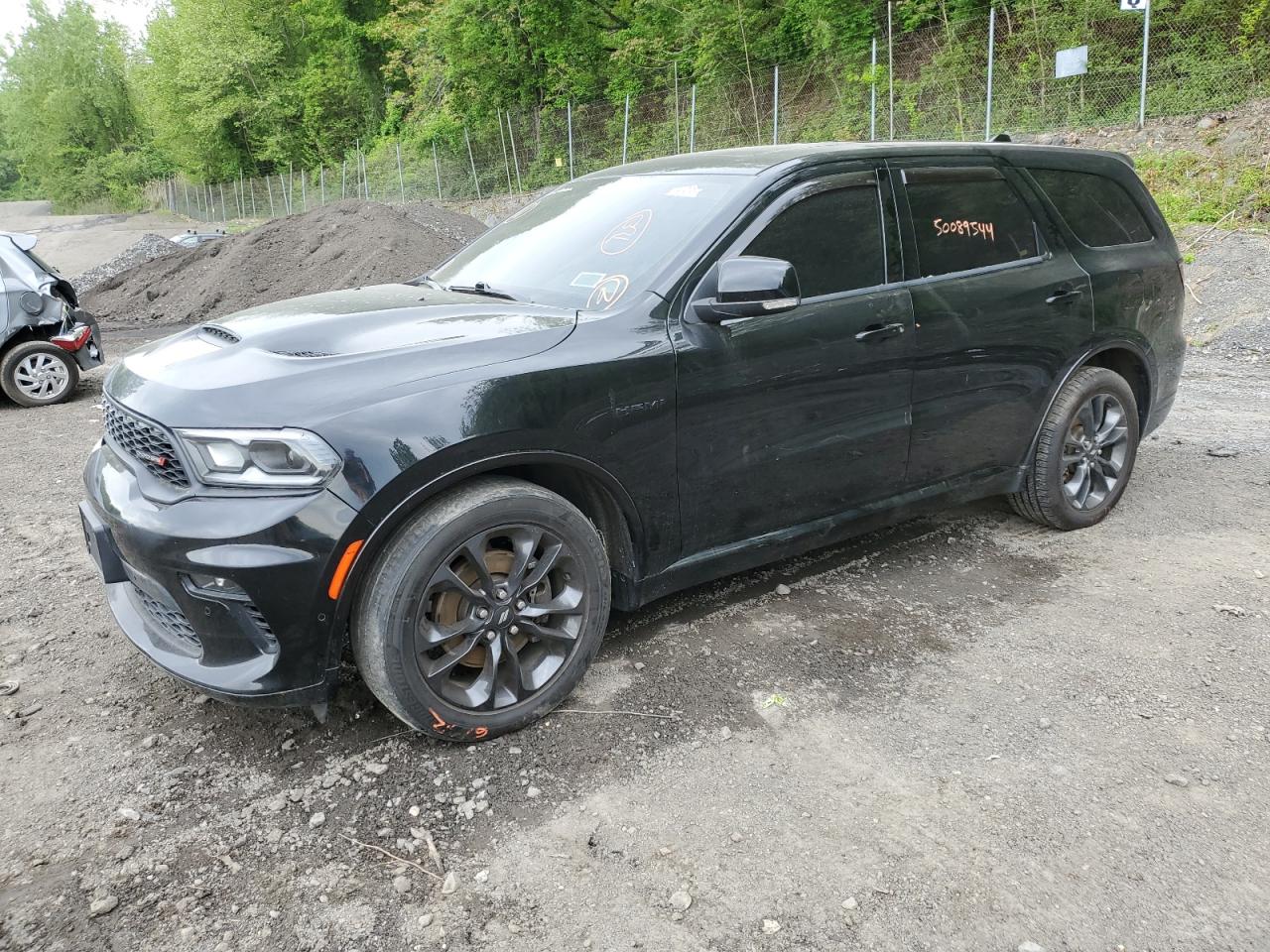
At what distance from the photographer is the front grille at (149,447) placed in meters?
2.87

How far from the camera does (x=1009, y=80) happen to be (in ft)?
55.1

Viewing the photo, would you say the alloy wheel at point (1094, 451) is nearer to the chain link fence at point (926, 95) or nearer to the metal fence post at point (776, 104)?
the chain link fence at point (926, 95)

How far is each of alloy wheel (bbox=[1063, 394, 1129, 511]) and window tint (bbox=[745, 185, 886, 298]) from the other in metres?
1.55

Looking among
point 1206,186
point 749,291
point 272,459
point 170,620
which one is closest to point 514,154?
point 1206,186

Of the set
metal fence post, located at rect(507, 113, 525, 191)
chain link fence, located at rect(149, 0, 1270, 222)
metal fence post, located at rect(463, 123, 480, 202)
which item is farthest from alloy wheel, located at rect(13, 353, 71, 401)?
metal fence post, located at rect(463, 123, 480, 202)

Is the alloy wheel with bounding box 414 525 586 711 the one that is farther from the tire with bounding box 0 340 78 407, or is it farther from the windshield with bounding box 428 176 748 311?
the tire with bounding box 0 340 78 407

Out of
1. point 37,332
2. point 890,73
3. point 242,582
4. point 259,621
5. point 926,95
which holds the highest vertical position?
point 890,73

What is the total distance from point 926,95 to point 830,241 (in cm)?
1612

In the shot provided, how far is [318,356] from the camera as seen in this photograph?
2992 mm

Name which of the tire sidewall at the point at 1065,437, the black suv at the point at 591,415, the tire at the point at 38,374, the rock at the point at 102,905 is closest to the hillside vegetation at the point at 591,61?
the tire sidewall at the point at 1065,437

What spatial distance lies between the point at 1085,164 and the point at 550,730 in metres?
3.80

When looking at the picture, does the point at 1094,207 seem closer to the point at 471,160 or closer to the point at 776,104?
the point at 776,104

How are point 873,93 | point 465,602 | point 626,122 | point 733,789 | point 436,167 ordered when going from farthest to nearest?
point 436,167
point 626,122
point 873,93
point 465,602
point 733,789

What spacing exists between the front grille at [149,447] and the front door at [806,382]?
1613 mm
